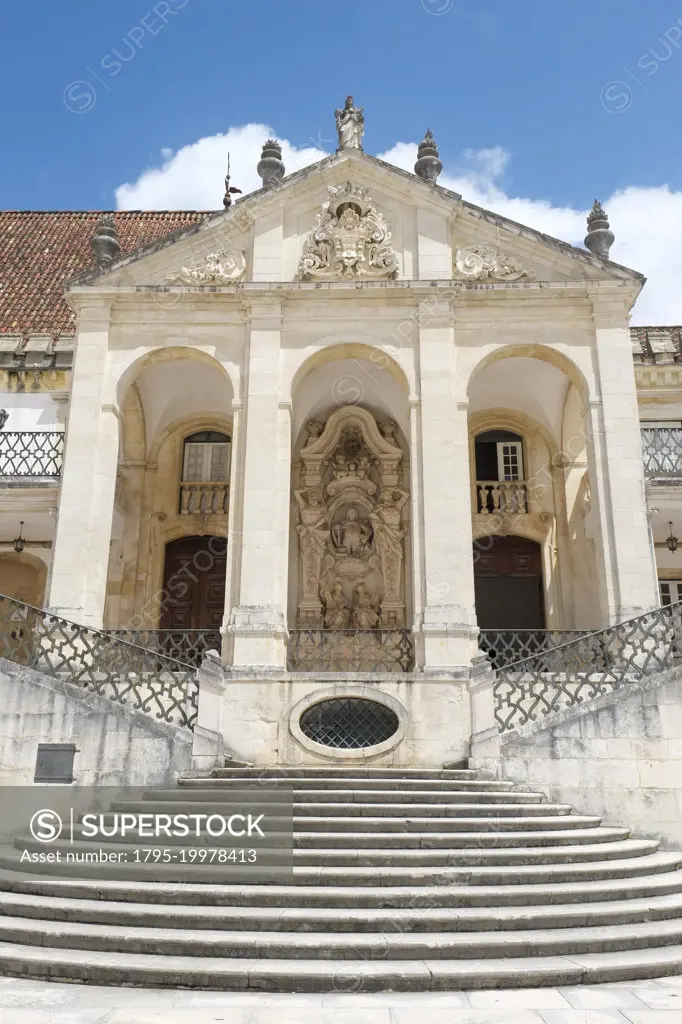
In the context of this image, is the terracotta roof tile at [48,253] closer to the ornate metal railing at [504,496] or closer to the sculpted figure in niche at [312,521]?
the sculpted figure in niche at [312,521]

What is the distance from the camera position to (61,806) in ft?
37.2

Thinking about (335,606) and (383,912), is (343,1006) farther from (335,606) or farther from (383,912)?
(335,606)

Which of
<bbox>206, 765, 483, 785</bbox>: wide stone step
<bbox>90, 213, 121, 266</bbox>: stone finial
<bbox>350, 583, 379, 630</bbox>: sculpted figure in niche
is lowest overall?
<bbox>206, 765, 483, 785</bbox>: wide stone step

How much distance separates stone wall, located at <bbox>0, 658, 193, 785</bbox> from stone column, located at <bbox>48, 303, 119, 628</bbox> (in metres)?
2.39

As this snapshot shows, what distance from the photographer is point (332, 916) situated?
23.3 feet

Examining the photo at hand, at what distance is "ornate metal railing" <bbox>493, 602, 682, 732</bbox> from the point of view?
40.6ft

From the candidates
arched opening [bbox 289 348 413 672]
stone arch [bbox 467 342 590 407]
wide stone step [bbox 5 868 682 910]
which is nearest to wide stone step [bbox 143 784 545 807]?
wide stone step [bbox 5 868 682 910]

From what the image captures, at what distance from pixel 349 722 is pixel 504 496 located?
8293 mm

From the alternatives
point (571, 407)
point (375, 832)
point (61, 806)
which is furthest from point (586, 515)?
point (61, 806)

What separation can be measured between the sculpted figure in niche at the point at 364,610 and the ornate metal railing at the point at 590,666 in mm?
4915

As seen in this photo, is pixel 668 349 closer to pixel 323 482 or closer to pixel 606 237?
pixel 606 237

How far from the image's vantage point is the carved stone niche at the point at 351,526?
17984 mm

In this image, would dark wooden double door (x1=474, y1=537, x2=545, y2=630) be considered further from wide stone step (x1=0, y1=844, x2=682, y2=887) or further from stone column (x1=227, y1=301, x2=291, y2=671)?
wide stone step (x1=0, y1=844, x2=682, y2=887)

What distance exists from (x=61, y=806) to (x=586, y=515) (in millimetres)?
12344
